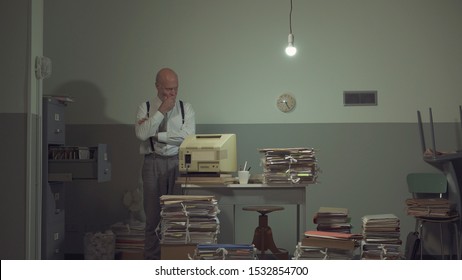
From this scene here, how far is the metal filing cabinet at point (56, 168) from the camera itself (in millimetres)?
5020

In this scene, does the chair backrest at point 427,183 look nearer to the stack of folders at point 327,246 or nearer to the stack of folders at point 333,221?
the stack of folders at point 333,221

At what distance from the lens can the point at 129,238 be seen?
568 cm

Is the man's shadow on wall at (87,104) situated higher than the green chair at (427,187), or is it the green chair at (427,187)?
the man's shadow on wall at (87,104)

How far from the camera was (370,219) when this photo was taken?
14.5 ft

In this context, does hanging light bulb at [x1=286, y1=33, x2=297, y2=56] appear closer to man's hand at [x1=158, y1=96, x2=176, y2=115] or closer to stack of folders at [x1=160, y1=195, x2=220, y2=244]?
man's hand at [x1=158, y1=96, x2=176, y2=115]

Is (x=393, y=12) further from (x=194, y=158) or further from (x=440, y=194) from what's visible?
(x=194, y=158)

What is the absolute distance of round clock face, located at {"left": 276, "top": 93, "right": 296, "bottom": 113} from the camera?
19.6 feet

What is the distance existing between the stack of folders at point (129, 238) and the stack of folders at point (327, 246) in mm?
2073

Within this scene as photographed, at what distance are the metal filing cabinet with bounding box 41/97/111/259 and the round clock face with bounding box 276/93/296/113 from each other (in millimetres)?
1832

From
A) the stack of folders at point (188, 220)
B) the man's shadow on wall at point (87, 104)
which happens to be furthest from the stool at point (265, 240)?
the man's shadow on wall at point (87, 104)

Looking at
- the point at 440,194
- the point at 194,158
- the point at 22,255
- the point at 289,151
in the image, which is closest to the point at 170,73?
the point at 194,158

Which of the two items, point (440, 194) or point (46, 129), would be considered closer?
point (46, 129)

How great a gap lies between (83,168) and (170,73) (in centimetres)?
113
